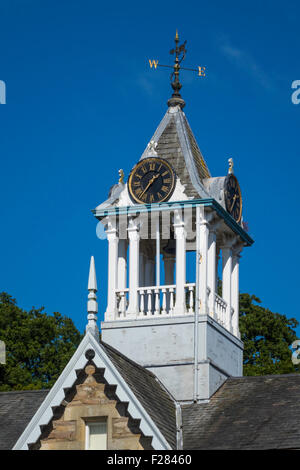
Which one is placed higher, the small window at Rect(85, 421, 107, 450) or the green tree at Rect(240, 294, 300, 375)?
the green tree at Rect(240, 294, 300, 375)

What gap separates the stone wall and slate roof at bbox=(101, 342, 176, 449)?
63 cm

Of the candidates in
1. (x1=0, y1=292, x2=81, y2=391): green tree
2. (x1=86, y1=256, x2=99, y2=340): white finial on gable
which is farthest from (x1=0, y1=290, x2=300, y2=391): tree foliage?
(x1=86, y1=256, x2=99, y2=340): white finial on gable

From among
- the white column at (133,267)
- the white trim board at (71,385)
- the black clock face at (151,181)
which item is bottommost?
the white trim board at (71,385)

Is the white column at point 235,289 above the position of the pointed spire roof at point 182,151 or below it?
below

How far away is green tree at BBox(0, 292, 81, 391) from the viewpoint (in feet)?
233

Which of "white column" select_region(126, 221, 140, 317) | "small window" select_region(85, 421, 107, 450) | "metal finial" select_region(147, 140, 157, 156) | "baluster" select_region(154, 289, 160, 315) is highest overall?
"metal finial" select_region(147, 140, 157, 156)

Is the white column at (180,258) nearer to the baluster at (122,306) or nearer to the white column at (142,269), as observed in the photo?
the baluster at (122,306)

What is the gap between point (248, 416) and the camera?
122ft

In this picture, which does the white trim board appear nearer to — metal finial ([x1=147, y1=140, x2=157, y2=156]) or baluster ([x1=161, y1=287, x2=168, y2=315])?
baluster ([x1=161, y1=287, x2=168, y2=315])

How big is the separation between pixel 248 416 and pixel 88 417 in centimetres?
481

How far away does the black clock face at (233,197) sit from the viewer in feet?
140

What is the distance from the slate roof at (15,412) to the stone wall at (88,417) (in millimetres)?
2907

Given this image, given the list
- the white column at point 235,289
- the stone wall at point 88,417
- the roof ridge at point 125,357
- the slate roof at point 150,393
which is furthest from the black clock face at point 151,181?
the stone wall at point 88,417
